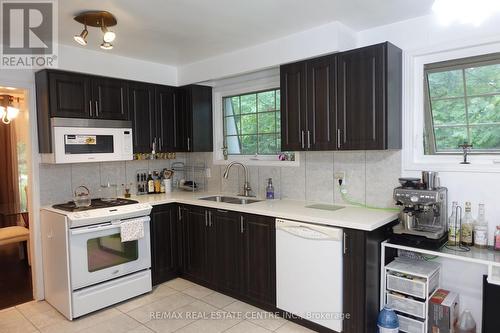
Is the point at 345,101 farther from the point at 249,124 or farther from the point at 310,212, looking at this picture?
the point at 249,124

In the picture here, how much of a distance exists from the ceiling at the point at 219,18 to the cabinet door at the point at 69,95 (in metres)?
0.34

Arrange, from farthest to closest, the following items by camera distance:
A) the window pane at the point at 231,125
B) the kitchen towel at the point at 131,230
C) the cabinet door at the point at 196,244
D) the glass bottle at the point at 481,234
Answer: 1. the window pane at the point at 231,125
2. the cabinet door at the point at 196,244
3. the kitchen towel at the point at 131,230
4. the glass bottle at the point at 481,234

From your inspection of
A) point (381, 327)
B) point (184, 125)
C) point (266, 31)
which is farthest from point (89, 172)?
point (381, 327)

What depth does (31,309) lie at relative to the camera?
3176mm

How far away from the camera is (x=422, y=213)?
2600mm

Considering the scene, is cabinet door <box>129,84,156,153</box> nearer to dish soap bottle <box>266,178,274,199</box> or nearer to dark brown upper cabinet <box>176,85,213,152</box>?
dark brown upper cabinet <box>176,85,213,152</box>

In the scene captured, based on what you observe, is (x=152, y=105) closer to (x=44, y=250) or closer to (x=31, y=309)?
(x=44, y=250)

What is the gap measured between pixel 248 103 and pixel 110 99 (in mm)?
1541

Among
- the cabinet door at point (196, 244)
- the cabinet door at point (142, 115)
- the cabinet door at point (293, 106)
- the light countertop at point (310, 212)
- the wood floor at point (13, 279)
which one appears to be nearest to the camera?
the light countertop at point (310, 212)

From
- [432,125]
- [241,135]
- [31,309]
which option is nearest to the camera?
[432,125]

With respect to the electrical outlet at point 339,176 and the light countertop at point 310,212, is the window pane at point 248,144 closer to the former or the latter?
the light countertop at point 310,212

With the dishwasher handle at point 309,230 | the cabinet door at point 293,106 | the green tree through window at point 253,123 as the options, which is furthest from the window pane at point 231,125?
the dishwasher handle at point 309,230

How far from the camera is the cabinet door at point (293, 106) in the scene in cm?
303

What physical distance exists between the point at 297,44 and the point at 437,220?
1856 mm
